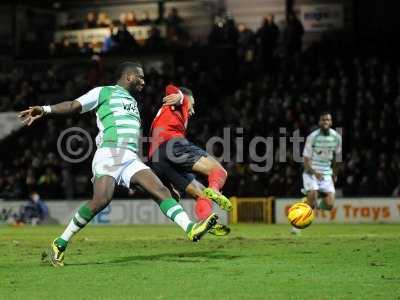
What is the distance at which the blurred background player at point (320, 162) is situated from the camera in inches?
695

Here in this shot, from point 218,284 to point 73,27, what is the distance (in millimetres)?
29919

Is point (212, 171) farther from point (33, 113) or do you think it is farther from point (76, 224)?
point (33, 113)

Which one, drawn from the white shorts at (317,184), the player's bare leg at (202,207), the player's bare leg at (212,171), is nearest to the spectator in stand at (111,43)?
the white shorts at (317,184)

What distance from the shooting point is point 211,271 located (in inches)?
379

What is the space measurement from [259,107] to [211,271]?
730 inches

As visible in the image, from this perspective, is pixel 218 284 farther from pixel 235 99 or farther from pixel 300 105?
pixel 235 99

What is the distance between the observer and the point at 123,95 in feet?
36.7

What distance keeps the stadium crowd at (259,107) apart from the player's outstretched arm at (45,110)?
595 inches

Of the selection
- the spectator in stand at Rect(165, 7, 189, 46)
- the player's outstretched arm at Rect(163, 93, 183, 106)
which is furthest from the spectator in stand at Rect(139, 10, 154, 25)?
the player's outstretched arm at Rect(163, 93, 183, 106)

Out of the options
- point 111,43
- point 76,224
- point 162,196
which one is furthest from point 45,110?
point 111,43

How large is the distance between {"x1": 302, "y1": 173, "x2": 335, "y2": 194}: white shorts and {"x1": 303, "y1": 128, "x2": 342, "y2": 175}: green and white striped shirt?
18cm

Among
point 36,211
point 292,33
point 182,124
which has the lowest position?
point 36,211

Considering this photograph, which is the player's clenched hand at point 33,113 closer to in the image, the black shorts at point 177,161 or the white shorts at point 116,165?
the white shorts at point 116,165

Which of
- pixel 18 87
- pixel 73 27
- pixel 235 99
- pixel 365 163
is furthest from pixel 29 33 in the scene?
pixel 365 163
